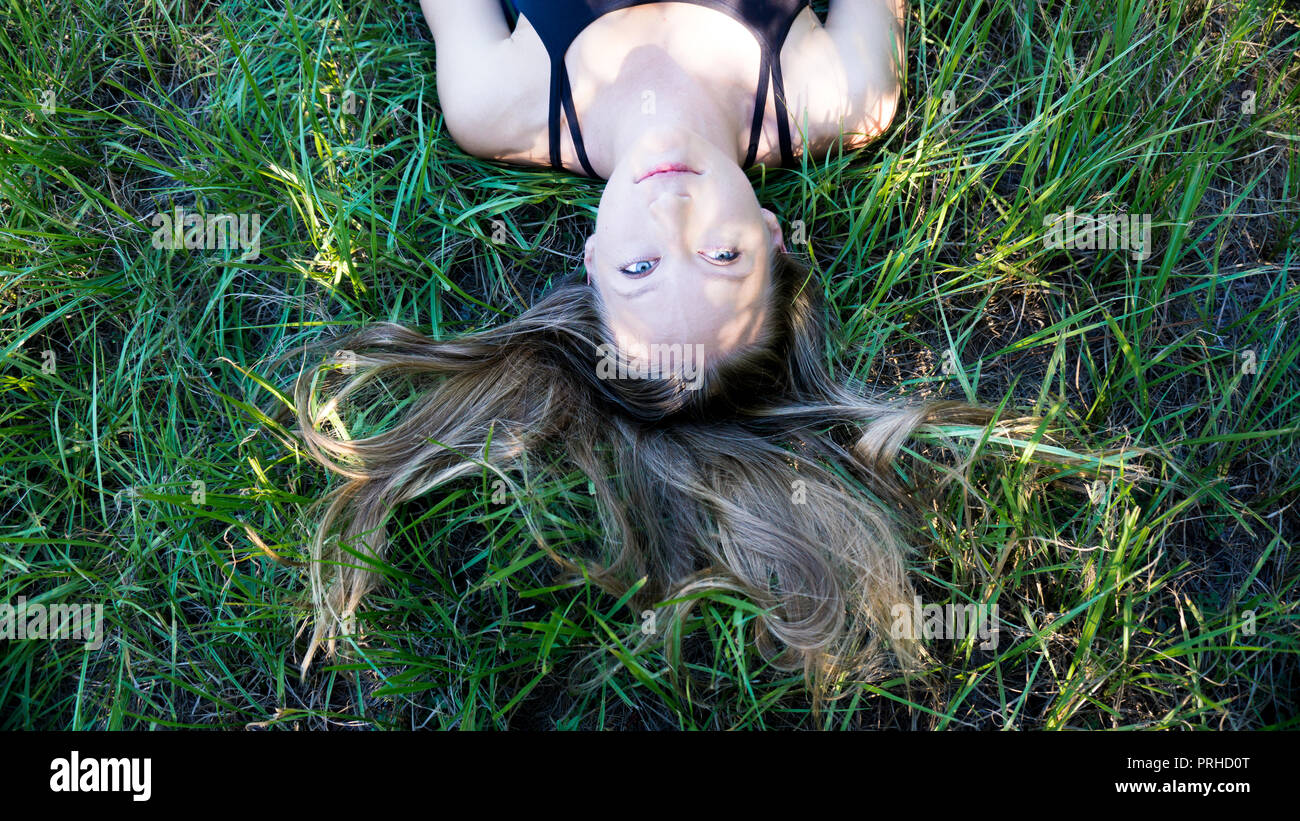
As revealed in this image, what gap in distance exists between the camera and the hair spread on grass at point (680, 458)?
7.55ft

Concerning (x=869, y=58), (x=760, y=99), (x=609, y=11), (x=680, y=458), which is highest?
(x=609, y=11)

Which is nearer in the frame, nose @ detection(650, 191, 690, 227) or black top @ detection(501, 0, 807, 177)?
nose @ detection(650, 191, 690, 227)

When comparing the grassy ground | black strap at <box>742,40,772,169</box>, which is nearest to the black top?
black strap at <box>742,40,772,169</box>

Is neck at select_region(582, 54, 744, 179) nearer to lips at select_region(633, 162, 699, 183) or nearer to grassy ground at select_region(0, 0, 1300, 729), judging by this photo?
lips at select_region(633, 162, 699, 183)

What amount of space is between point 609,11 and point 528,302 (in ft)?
3.16

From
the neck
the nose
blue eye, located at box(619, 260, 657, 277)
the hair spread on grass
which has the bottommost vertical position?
the hair spread on grass

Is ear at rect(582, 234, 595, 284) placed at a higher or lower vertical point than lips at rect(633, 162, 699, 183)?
lower

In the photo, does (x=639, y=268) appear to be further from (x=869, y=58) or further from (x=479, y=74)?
(x=869, y=58)

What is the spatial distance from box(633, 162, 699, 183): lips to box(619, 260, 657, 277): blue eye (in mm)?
241

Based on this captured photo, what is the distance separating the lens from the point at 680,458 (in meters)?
2.43

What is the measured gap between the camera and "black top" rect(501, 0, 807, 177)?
8.33 feet

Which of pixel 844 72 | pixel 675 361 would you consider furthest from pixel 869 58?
pixel 675 361
